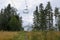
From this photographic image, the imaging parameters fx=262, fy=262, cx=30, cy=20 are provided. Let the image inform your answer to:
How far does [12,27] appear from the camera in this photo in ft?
214

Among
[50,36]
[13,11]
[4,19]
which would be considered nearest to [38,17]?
[13,11]

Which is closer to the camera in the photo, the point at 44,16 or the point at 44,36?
the point at 44,36

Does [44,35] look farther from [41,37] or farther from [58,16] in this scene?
[58,16]

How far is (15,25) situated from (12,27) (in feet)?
11.7

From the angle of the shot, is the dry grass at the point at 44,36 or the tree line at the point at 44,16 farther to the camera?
the tree line at the point at 44,16

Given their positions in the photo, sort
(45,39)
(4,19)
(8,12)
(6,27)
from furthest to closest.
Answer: (8,12), (4,19), (6,27), (45,39)

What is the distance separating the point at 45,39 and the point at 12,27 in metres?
40.4

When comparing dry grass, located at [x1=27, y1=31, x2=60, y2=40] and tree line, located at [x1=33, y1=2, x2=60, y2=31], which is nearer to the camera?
dry grass, located at [x1=27, y1=31, x2=60, y2=40]

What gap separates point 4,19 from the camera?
236 feet

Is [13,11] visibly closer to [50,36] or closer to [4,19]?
[4,19]

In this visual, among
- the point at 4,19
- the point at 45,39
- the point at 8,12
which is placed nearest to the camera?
the point at 45,39

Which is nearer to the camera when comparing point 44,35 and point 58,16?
point 44,35

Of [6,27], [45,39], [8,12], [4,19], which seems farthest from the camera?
[8,12]

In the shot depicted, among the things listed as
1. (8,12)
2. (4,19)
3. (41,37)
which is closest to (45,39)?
(41,37)
